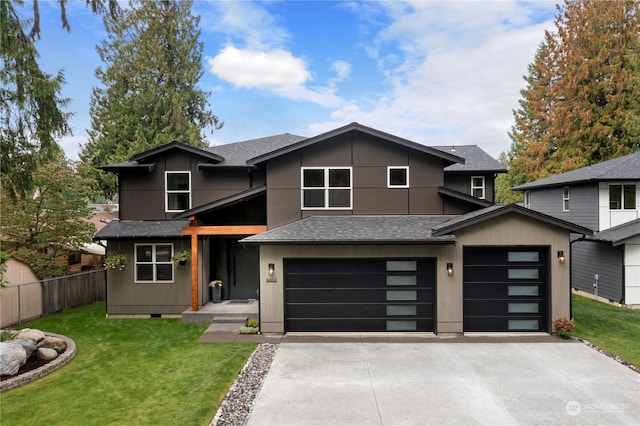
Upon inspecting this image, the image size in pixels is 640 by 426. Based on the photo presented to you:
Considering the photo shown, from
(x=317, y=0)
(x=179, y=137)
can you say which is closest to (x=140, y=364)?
(x=317, y=0)

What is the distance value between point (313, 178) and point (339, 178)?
0.85 meters

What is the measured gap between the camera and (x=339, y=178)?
11.9 m

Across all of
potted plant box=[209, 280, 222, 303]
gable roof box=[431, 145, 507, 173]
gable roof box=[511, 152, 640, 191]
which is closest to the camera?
potted plant box=[209, 280, 222, 303]

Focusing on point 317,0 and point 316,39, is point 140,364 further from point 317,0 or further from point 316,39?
point 316,39

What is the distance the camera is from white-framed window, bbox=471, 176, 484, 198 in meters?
18.1

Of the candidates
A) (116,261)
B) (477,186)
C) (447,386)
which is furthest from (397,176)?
(116,261)

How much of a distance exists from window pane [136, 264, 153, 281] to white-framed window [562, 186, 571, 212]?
736 inches

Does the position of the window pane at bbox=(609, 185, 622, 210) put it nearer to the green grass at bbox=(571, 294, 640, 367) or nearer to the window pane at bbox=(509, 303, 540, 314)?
the green grass at bbox=(571, 294, 640, 367)

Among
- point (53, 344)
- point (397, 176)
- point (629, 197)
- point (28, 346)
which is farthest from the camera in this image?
point (629, 197)

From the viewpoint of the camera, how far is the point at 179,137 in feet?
90.9

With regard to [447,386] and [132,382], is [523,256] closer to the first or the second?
[447,386]

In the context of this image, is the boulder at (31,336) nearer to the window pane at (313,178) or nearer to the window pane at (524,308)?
the window pane at (313,178)

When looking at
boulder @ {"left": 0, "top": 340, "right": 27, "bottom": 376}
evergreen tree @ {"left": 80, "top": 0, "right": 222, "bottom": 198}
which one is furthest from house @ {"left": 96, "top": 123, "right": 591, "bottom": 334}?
evergreen tree @ {"left": 80, "top": 0, "right": 222, "bottom": 198}

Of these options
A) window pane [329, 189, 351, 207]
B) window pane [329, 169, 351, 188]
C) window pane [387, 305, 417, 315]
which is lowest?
window pane [387, 305, 417, 315]
